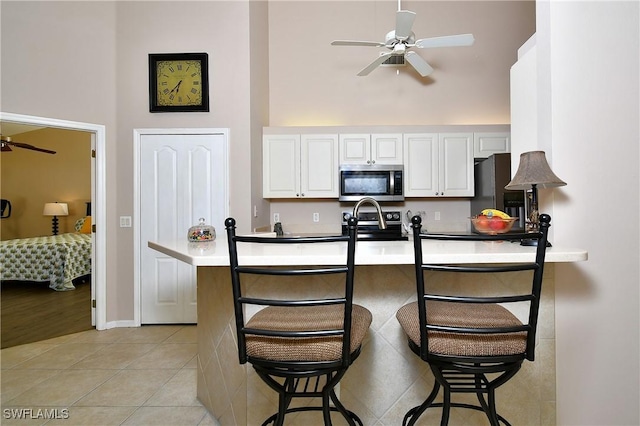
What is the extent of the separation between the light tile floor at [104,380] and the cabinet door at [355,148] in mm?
2410

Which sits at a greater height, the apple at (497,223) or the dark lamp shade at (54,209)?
the dark lamp shade at (54,209)

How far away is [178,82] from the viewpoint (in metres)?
3.49

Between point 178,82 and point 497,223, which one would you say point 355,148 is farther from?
point 497,223

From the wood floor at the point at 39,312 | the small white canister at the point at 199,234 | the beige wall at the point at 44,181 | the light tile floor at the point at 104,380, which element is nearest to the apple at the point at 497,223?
the small white canister at the point at 199,234

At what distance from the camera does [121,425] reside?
1898 millimetres

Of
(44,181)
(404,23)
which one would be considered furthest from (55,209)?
(404,23)

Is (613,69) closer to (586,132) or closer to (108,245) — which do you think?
(586,132)

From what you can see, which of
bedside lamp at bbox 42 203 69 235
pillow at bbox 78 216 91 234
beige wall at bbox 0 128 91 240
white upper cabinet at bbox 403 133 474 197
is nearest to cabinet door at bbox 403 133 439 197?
white upper cabinet at bbox 403 133 474 197

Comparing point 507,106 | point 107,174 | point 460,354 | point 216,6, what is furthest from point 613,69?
point 107,174

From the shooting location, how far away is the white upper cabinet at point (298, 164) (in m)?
3.96

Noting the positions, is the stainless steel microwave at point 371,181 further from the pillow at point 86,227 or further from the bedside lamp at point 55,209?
the bedside lamp at point 55,209

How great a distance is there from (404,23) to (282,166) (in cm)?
196

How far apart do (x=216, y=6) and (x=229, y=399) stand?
3.48 m

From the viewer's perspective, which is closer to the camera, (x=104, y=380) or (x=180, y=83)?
(x=104, y=380)
